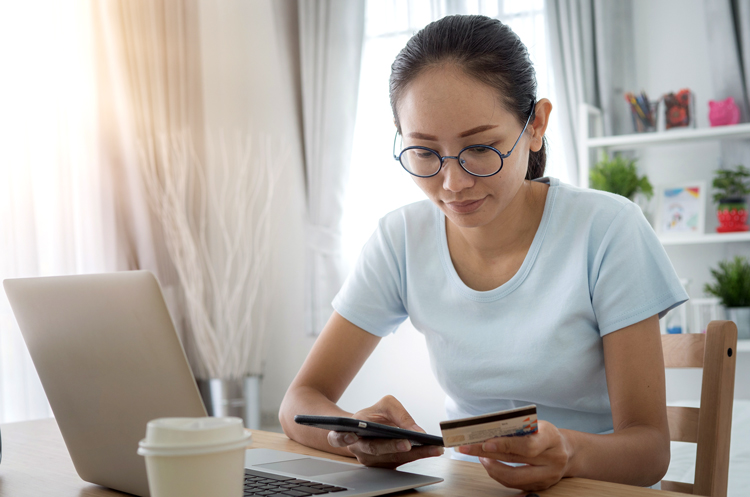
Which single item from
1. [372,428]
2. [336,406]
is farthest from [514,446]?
[336,406]

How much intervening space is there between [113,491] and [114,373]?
0.17 m

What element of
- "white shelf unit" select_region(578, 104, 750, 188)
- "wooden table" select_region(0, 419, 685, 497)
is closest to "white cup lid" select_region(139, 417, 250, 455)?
"wooden table" select_region(0, 419, 685, 497)

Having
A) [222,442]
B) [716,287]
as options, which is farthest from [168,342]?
[716,287]

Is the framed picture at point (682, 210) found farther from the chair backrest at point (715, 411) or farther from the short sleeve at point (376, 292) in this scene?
the chair backrest at point (715, 411)

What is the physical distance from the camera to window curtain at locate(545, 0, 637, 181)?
10.0ft

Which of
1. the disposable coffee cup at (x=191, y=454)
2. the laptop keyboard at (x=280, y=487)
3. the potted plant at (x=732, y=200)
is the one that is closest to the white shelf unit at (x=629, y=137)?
the potted plant at (x=732, y=200)

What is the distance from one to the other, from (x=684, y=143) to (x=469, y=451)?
106 inches

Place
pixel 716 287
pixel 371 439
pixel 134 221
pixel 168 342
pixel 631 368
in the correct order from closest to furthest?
pixel 168 342 < pixel 371 439 < pixel 631 368 < pixel 716 287 < pixel 134 221

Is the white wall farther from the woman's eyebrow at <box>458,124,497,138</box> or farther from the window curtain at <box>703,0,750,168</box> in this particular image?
the woman's eyebrow at <box>458,124,497,138</box>

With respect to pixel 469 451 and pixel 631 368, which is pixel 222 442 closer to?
pixel 469 451

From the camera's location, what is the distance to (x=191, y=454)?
1.54 ft

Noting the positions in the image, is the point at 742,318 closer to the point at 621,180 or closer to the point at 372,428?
the point at 621,180

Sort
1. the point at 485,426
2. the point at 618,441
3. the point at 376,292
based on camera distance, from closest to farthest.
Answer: the point at 485,426 → the point at 618,441 → the point at 376,292

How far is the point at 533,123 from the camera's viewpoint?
1149 mm
